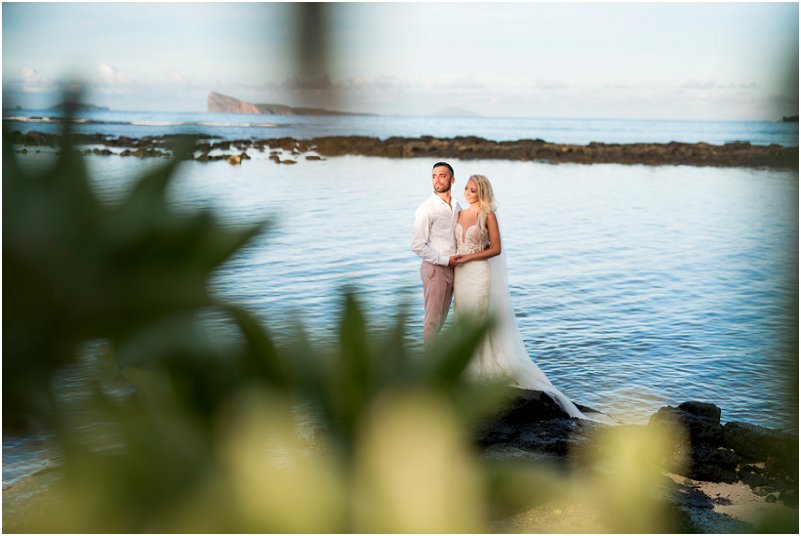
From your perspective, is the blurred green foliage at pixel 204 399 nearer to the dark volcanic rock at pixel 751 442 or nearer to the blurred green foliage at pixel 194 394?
the blurred green foliage at pixel 194 394

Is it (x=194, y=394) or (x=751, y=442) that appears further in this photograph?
(x=751, y=442)

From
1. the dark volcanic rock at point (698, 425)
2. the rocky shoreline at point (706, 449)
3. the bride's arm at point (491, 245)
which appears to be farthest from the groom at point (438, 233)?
the dark volcanic rock at point (698, 425)

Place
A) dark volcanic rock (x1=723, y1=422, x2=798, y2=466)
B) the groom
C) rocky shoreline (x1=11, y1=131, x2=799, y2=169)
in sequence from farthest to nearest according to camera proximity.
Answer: rocky shoreline (x1=11, y1=131, x2=799, y2=169) → the groom → dark volcanic rock (x1=723, y1=422, x2=798, y2=466)

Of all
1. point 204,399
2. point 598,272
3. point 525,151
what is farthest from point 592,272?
point 525,151

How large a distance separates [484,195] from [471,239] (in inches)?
11.2

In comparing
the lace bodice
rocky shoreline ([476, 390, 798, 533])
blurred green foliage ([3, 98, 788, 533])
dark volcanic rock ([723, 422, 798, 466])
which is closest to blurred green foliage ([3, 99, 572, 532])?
blurred green foliage ([3, 98, 788, 533])

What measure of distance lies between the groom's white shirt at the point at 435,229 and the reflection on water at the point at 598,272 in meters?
0.58

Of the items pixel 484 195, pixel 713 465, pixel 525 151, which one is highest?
pixel 484 195

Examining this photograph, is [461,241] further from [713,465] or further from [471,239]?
[713,465]

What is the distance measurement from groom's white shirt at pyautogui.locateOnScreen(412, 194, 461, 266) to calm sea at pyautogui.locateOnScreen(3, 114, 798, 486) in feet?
1.20

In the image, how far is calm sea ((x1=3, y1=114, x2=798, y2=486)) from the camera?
9.4 inches

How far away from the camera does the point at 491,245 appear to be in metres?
5.70

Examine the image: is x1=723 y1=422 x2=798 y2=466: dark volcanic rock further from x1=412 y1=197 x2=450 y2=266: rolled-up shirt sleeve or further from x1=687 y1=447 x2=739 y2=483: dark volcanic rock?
x1=412 y1=197 x2=450 y2=266: rolled-up shirt sleeve

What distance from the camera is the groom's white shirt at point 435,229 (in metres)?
5.64
